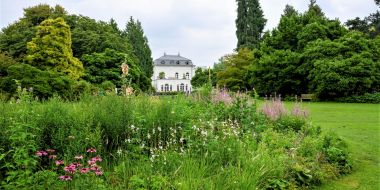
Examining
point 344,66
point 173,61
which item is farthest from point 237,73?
point 173,61

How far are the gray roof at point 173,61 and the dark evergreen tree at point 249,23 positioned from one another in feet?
122

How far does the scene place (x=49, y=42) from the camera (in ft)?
70.6

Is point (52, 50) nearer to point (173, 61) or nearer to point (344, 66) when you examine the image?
point (344, 66)

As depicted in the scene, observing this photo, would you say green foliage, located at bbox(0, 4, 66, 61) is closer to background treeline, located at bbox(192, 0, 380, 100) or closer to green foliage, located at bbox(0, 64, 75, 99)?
green foliage, located at bbox(0, 64, 75, 99)

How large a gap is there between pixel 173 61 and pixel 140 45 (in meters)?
35.2

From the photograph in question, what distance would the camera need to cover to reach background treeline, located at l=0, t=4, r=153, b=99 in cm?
1453

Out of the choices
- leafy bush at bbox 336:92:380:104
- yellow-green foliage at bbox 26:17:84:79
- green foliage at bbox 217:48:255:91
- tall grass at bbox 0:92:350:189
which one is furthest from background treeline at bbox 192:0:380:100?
tall grass at bbox 0:92:350:189

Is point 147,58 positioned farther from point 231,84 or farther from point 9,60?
point 9,60

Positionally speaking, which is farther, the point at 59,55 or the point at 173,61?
the point at 173,61

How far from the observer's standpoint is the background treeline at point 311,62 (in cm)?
2277

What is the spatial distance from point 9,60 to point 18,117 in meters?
17.3

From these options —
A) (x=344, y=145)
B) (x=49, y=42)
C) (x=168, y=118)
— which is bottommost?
(x=344, y=145)

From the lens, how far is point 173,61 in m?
81.5

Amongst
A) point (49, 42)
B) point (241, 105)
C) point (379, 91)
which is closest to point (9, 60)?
point (49, 42)
